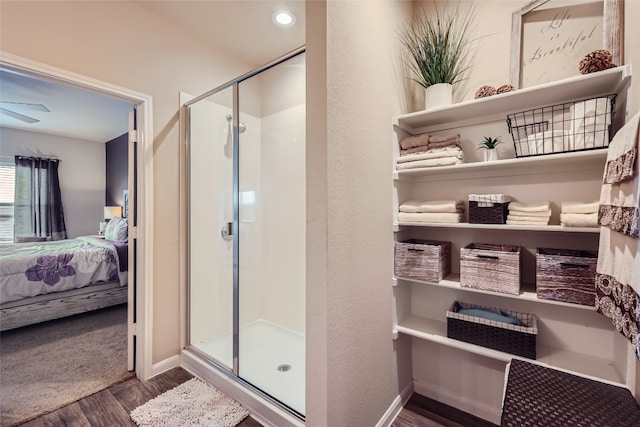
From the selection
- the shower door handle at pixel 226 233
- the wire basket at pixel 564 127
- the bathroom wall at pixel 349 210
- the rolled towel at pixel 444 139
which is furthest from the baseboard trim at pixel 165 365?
the wire basket at pixel 564 127

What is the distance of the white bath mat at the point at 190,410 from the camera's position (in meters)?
1.56

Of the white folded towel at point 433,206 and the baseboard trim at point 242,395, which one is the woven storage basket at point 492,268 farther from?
the baseboard trim at point 242,395

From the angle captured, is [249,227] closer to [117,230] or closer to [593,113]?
[593,113]

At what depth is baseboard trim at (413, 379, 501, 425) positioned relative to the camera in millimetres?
1564

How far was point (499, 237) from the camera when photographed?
1.55 meters

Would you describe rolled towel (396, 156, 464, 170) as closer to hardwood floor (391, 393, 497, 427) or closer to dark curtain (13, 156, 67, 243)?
hardwood floor (391, 393, 497, 427)

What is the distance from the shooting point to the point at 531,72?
1453 millimetres

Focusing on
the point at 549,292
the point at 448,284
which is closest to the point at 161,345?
the point at 448,284

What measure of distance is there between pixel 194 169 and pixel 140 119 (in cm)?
50

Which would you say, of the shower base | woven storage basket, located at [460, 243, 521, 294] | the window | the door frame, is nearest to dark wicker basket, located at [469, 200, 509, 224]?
woven storage basket, located at [460, 243, 521, 294]

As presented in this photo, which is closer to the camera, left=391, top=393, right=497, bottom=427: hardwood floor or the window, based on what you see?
left=391, top=393, right=497, bottom=427: hardwood floor

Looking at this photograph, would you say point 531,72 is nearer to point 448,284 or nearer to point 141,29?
point 448,284

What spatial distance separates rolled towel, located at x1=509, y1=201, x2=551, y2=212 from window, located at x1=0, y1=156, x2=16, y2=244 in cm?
710

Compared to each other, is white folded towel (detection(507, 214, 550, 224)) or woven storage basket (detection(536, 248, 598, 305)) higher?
white folded towel (detection(507, 214, 550, 224))
